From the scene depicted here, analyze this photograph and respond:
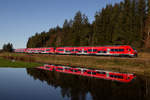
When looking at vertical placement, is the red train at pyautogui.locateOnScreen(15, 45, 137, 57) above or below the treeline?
below

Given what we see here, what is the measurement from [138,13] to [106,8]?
23.8 meters

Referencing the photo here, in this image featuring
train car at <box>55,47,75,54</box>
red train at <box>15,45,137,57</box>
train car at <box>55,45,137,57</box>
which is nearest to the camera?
train car at <box>55,45,137,57</box>

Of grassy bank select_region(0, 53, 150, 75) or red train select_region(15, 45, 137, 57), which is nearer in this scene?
grassy bank select_region(0, 53, 150, 75)

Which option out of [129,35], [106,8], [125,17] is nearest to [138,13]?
[125,17]

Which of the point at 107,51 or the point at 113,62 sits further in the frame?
the point at 107,51

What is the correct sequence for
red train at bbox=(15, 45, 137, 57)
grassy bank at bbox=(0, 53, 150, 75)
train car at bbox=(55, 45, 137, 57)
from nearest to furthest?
1. grassy bank at bbox=(0, 53, 150, 75)
2. train car at bbox=(55, 45, 137, 57)
3. red train at bbox=(15, 45, 137, 57)

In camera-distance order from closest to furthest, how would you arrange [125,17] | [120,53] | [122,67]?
[122,67]
[120,53]
[125,17]

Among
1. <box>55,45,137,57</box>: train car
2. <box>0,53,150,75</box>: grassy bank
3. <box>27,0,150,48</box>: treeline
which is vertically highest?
<box>27,0,150,48</box>: treeline

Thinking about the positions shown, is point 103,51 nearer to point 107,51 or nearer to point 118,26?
point 107,51

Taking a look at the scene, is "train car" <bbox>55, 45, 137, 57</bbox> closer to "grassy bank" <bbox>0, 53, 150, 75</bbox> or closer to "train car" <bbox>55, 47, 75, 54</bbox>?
"train car" <bbox>55, 47, 75, 54</bbox>

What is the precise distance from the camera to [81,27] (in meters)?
93.0

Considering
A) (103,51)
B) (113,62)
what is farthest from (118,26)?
(113,62)

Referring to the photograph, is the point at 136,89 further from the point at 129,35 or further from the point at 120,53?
the point at 129,35

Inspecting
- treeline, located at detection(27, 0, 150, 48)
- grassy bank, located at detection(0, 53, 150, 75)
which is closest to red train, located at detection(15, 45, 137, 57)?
grassy bank, located at detection(0, 53, 150, 75)
